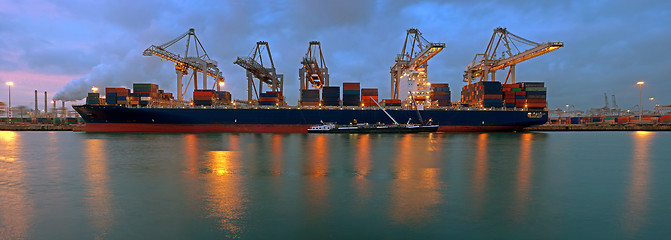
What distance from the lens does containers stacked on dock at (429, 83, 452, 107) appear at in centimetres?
4725

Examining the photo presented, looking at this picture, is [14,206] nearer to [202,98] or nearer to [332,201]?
[332,201]

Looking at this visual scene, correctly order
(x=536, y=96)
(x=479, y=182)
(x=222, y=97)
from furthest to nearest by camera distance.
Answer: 1. (x=222, y=97)
2. (x=536, y=96)
3. (x=479, y=182)

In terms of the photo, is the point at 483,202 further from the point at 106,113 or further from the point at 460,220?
the point at 106,113

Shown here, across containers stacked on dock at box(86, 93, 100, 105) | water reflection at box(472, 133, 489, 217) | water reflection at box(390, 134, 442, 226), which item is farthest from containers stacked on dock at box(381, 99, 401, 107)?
containers stacked on dock at box(86, 93, 100, 105)

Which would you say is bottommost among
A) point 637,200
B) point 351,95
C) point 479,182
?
point 637,200

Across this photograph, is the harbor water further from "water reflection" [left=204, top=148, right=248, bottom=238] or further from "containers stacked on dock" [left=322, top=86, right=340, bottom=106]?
"containers stacked on dock" [left=322, top=86, right=340, bottom=106]

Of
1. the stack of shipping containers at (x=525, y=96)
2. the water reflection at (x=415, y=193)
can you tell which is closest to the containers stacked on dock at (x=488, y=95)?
the stack of shipping containers at (x=525, y=96)

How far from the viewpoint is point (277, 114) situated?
136 ft

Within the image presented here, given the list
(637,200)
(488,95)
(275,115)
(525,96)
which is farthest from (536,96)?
(637,200)

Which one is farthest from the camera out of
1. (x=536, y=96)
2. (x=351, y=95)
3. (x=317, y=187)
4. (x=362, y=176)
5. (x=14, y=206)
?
(x=351, y=95)

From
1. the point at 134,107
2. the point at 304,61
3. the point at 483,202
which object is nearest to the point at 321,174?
the point at 483,202

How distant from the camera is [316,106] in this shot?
144ft

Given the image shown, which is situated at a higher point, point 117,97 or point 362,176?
point 117,97

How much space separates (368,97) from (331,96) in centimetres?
601
